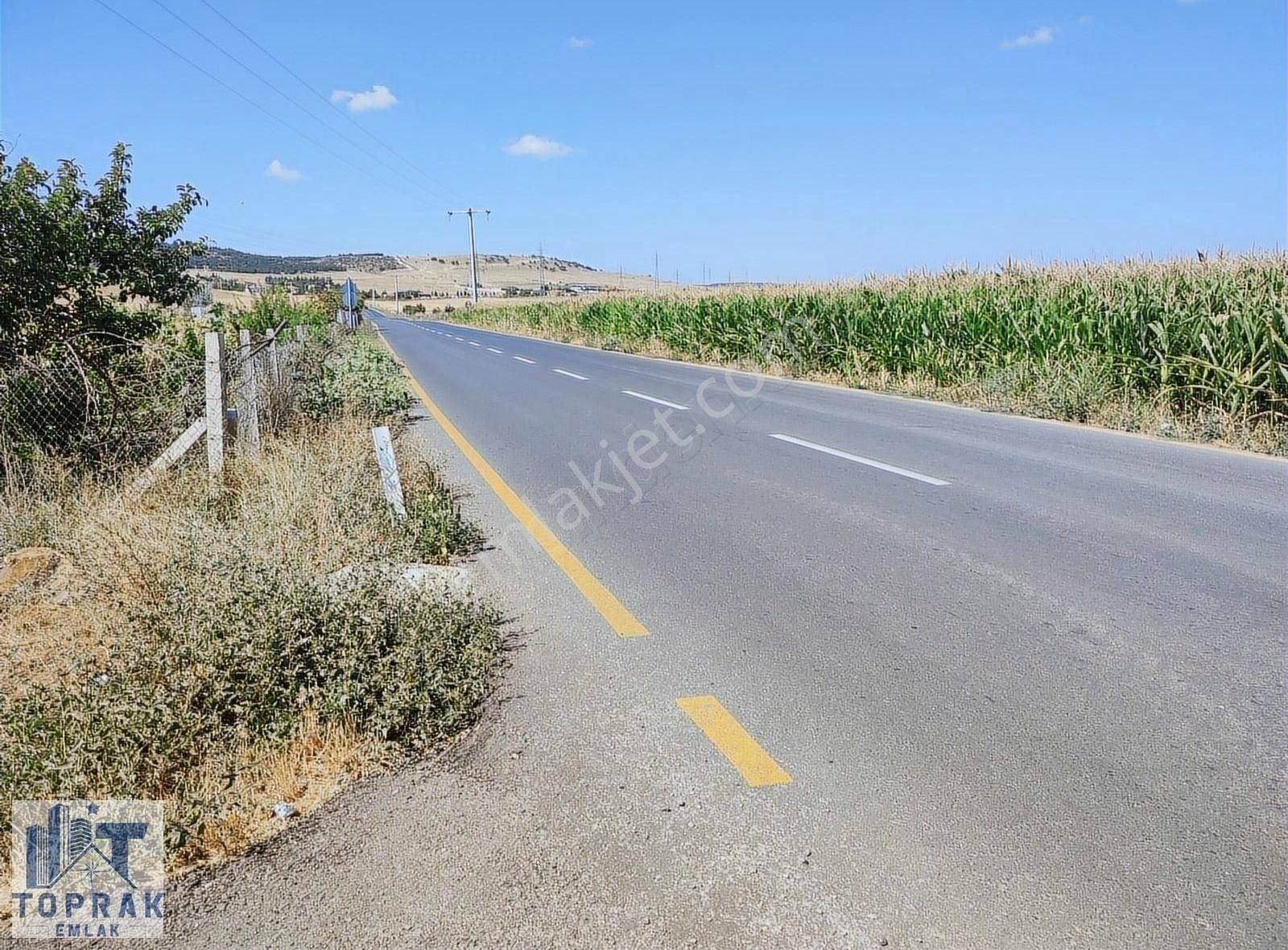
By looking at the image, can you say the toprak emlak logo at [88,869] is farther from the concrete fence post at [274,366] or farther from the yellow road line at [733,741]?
the concrete fence post at [274,366]

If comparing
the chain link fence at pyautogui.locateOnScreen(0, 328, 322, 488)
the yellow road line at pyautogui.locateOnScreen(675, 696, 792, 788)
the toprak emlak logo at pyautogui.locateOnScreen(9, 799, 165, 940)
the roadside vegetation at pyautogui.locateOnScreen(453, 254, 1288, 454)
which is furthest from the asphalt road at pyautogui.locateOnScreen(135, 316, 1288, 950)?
the roadside vegetation at pyautogui.locateOnScreen(453, 254, 1288, 454)

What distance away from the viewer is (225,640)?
3635mm

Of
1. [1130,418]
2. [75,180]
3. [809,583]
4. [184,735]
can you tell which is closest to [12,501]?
[75,180]

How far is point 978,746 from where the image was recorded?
11.2 feet

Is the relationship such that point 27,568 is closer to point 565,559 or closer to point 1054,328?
point 565,559

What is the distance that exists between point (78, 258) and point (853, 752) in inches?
313

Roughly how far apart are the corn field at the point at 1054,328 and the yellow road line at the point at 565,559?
8.98 m

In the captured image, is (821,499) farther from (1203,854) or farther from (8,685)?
(8,685)

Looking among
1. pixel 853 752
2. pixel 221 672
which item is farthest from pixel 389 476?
pixel 853 752

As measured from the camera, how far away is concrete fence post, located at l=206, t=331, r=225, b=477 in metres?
7.60

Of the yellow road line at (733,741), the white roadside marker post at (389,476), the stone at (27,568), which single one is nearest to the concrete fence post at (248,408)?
the white roadside marker post at (389,476)

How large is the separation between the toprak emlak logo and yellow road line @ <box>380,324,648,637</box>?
7.73 ft

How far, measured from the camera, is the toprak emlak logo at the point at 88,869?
2.59m

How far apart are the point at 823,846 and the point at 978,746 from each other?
0.91 meters
